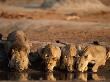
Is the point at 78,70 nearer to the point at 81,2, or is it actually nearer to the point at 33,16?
the point at 33,16

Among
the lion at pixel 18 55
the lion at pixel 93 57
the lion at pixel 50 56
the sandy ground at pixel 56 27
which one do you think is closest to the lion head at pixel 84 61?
the lion at pixel 93 57

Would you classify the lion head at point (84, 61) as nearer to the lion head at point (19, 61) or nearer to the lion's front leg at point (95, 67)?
the lion's front leg at point (95, 67)

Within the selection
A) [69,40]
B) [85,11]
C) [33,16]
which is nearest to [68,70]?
[69,40]

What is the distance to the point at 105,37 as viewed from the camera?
2280 centimetres

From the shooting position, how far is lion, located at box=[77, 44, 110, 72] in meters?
17.0

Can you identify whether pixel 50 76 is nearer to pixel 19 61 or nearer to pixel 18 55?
pixel 19 61

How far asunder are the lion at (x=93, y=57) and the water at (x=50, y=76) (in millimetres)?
381

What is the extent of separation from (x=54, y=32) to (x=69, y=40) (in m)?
2.64

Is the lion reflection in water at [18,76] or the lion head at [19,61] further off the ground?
the lion head at [19,61]

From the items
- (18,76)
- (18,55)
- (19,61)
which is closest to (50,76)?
(18,76)

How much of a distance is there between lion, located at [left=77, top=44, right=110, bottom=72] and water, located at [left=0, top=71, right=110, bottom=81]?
1.25ft

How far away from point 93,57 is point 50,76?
205 centimetres

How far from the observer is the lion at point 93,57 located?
17.0 meters

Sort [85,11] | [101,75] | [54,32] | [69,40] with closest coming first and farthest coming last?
[101,75], [69,40], [54,32], [85,11]
